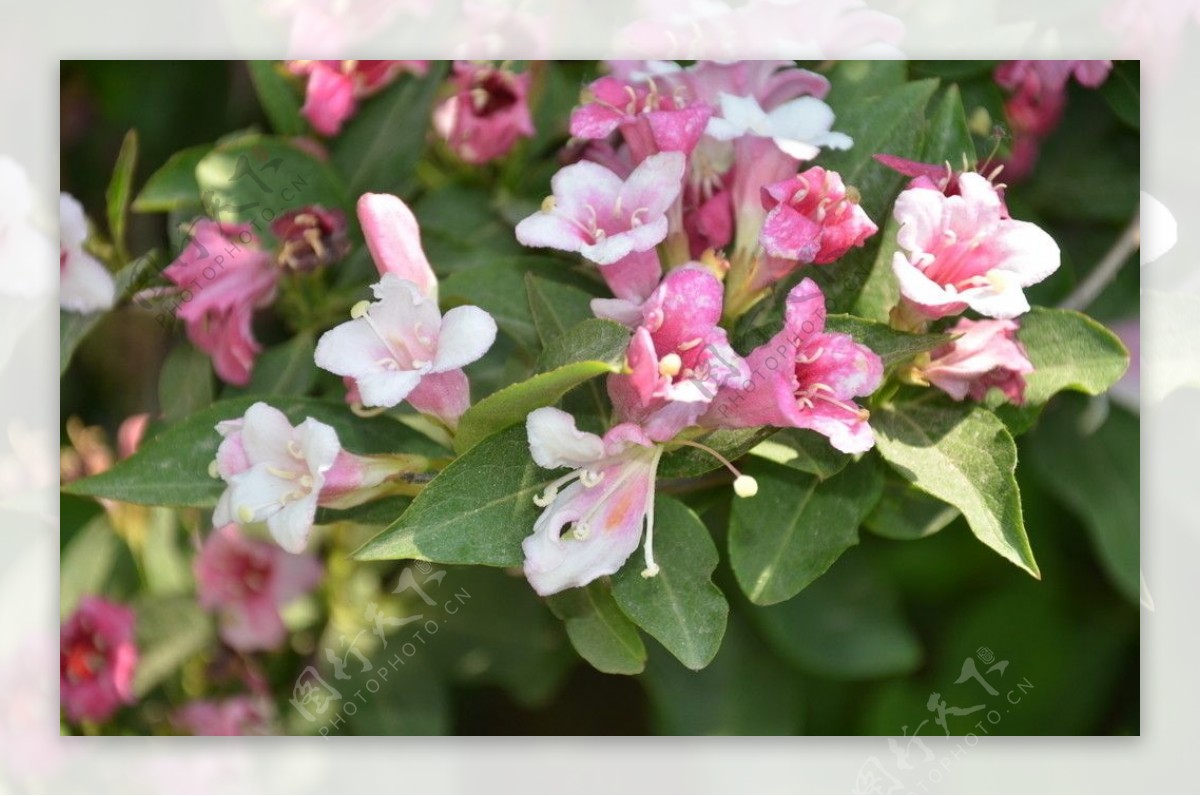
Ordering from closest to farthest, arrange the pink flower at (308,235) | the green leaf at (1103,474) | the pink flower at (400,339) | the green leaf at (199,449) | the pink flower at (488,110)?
the pink flower at (400,339), the green leaf at (199,449), the pink flower at (308,235), the pink flower at (488,110), the green leaf at (1103,474)

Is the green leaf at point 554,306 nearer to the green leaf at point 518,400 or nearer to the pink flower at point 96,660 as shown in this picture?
the green leaf at point 518,400

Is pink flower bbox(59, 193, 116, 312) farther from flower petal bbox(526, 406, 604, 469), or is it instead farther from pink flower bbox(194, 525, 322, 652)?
flower petal bbox(526, 406, 604, 469)

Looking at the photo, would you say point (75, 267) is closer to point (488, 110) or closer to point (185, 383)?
point (185, 383)

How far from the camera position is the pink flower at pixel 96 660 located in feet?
6.39

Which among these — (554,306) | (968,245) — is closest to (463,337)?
(554,306)

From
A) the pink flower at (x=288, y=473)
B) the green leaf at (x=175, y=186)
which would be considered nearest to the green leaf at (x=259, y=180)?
the green leaf at (x=175, y=186)

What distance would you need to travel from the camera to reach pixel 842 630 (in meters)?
2.11

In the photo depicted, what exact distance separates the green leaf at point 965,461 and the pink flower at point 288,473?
0.55 meters

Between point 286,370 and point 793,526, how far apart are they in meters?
0.76

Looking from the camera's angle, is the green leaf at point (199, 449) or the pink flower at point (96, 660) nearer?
the green leaf at point (199, 449)

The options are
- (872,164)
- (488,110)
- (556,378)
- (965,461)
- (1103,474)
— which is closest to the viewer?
(556,378)

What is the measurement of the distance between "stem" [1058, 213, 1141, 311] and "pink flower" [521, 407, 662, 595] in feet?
2.89

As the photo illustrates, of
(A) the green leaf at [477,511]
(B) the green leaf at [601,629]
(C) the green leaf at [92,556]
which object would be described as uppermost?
(A) the green leaf at [477,511]

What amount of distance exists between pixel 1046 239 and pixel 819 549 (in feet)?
1.38
